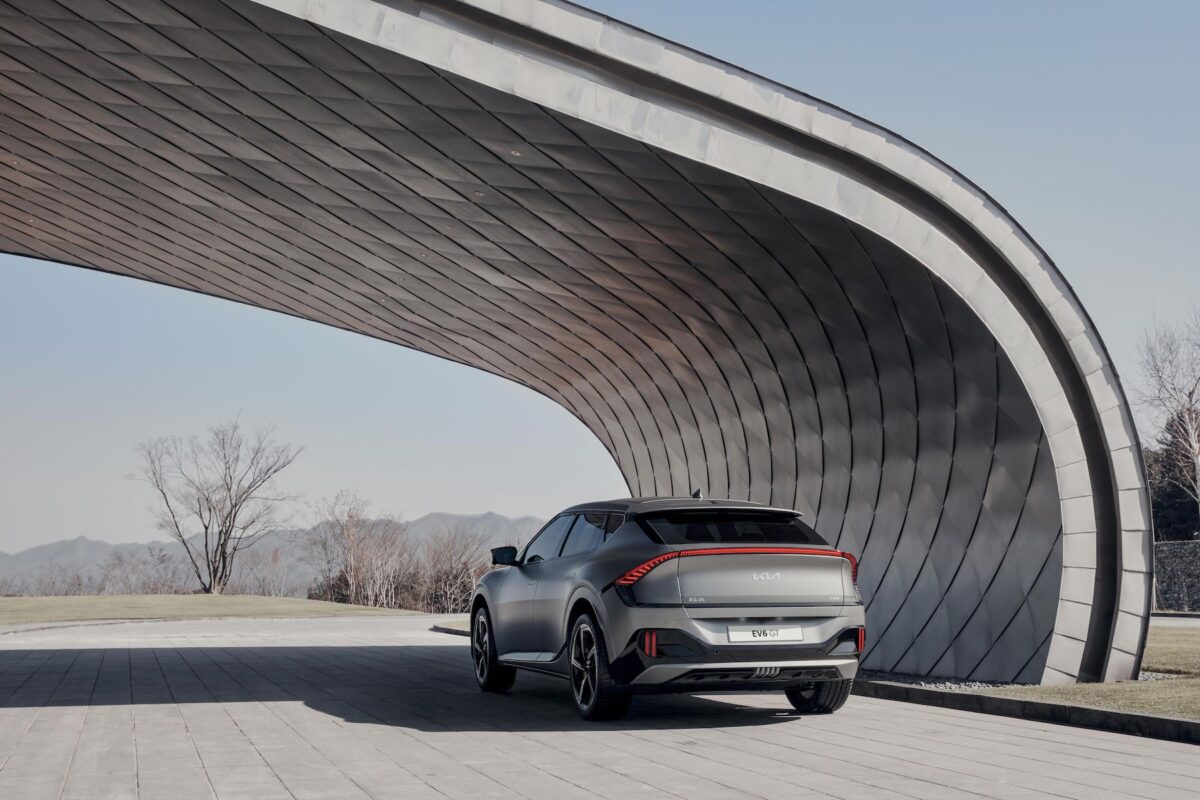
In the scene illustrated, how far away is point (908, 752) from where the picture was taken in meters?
6.51

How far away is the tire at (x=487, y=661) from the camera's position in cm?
1015

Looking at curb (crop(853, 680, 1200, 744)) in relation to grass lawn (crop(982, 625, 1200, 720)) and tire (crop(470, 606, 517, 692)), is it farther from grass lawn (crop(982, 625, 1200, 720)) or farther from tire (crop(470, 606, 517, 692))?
tire (crop(470, 606, 517, 692))

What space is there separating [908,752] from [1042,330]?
5911 millimetres

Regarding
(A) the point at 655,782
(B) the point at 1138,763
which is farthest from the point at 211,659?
(B) the point at 1138,763

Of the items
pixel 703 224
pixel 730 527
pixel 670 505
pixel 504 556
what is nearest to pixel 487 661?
pixel 504 556

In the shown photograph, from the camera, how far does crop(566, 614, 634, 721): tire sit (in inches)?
307

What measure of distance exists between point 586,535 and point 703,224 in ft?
17.2

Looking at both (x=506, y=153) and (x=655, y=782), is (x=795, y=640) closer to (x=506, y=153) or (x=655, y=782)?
(x=655, y=782)

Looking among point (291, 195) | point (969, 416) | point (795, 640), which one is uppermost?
point (291, 195)

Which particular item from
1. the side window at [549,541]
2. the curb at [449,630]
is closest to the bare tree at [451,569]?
the curb at [449,630]

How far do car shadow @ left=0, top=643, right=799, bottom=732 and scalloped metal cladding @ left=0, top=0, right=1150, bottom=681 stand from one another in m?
3.76

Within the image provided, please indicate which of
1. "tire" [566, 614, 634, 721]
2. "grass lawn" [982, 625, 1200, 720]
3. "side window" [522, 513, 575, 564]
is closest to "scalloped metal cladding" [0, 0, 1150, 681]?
"grass lawn" [982, 625, 1200, 720]

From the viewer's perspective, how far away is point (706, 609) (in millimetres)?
7559

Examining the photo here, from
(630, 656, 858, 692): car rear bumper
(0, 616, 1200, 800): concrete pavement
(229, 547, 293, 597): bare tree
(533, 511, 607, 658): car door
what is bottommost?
(0, 616, 1200, 800): concrete pavement
